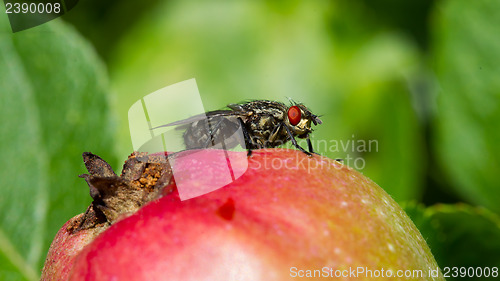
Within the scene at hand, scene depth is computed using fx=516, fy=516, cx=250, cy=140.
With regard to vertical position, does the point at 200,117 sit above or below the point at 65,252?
above

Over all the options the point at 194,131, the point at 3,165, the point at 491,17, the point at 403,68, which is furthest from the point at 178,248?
the point at 403,68

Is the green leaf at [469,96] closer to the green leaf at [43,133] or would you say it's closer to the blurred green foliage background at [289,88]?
the blurred green foliage background at [289,88]

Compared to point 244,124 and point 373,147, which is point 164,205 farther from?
point 373,147

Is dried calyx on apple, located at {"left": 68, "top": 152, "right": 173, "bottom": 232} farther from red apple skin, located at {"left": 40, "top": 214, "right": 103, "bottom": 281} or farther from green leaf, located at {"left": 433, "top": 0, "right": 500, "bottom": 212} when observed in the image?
green leaf, located at {"left": 433, "top": 0, "right": 500, "bottom": 212}

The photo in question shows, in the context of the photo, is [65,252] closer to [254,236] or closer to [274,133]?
[254,236]

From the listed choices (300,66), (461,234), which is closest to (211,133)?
(461,234)

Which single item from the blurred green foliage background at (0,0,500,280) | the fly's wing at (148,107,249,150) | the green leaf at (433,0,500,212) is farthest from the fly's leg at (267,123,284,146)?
the green leaf at (433,0,500,212)

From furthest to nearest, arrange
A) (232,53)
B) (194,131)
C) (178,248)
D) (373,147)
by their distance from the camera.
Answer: (232,53), (373,147), (194,131), (178,248)

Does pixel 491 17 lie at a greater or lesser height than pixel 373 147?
greater
